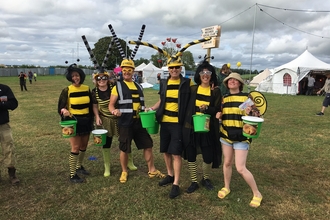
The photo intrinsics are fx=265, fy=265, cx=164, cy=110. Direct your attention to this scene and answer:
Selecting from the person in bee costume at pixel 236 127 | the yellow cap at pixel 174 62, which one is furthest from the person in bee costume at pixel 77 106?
the person in bee costume at pixel 236 127

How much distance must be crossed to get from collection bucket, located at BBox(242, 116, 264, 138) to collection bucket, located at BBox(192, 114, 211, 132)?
49 cm

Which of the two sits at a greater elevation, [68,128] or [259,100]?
[259,100]

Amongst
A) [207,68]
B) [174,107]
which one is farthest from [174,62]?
[174,107]

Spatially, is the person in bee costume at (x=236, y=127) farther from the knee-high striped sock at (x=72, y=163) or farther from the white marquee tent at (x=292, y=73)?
the white marquee tent at (x=292, y=73)

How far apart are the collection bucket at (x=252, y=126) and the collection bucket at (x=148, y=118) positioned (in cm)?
138

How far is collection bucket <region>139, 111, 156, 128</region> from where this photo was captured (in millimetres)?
3975

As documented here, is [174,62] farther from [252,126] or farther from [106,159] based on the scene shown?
[106,159]

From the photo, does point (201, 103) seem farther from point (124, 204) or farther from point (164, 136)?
point (124, 204)

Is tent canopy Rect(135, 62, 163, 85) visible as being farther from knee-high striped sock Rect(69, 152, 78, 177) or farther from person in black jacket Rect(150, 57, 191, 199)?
person in black jacket Rect(150, 57, 191, 199)

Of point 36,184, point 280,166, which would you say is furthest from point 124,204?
point 280,166

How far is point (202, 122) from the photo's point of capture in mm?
3535

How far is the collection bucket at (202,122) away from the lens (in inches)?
139

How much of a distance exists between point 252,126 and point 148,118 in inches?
60.3

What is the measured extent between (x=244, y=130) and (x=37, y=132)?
660 cm
